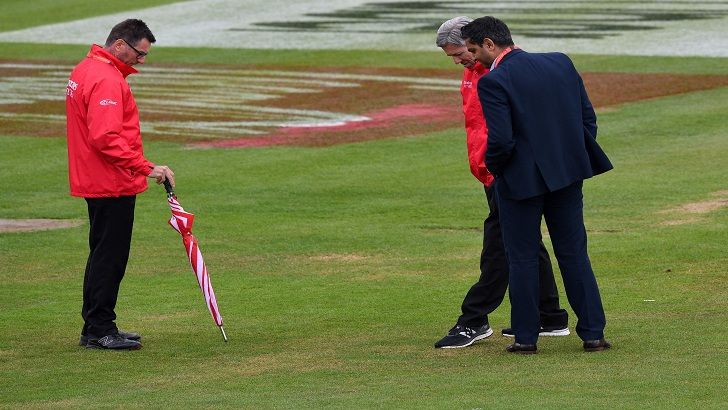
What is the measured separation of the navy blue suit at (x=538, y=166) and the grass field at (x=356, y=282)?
34 centimetres

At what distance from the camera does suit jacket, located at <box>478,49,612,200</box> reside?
821 centimetres

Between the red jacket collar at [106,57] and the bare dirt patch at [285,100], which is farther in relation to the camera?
the bare dirt patch at [285,100]

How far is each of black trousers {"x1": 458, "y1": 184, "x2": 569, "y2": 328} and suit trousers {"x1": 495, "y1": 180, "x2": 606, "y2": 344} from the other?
1.26ft

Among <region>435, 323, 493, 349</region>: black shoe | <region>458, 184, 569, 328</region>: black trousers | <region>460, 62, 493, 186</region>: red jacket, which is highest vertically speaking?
<region>460, 62, 493, 186</region>: red jacket

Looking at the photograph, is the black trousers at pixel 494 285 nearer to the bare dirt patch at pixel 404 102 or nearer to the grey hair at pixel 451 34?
the grey hair at pixel 451 34

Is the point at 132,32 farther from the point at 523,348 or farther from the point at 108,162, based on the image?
the point at 523,348

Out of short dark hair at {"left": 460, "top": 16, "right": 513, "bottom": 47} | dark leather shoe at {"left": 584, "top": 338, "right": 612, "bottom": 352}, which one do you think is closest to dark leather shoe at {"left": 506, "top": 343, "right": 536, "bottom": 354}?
dark leather shoe at {"left": 584, "top": 338, "right": 612, "bottom": 352}

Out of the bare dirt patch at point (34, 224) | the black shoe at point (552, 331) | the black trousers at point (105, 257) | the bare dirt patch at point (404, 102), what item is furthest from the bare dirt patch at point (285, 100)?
the black shoe at point (552, 331)

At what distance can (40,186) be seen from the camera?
1736 cm

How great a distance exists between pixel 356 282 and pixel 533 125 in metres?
3.56

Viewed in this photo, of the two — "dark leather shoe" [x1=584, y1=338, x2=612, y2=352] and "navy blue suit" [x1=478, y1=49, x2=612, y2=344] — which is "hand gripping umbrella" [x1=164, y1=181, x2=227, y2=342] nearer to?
"navy blue suit" [x1=478, y1=49, x2=612, y2=344]

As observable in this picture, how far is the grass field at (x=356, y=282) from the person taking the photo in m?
7.66

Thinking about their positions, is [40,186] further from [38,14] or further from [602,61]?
[38,14]

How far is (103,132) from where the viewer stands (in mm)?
8820
